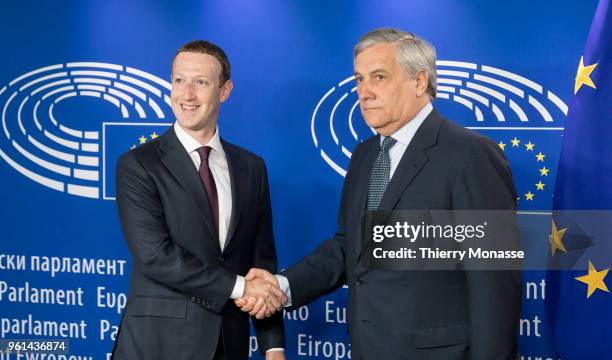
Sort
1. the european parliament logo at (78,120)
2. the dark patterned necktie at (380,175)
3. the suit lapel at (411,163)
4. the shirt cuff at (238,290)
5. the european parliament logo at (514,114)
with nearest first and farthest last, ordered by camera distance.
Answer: the suit lapel at (411,163) → the dark patterned necktie at (380,175) → the shirt cuff at (238,290) → the european parliament logo at (514,114) → the european parliament logo at (78,120)

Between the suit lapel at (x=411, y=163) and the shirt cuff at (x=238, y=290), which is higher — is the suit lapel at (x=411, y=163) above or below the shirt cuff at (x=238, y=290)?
above

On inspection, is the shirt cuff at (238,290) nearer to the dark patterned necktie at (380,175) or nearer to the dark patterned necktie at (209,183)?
the dark patterned necktie at (209,183)

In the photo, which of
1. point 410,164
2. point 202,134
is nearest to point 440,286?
point 410,164

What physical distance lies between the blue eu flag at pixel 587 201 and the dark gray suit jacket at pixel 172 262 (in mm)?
1369

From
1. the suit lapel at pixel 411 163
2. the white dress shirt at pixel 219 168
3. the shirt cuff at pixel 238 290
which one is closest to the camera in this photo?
the suit lapel at pixel 411 163

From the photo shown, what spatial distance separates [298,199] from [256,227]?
1026 millimetres

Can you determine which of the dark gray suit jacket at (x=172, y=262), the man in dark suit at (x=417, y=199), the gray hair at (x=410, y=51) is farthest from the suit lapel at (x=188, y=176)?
the gray hair at (x=410, y=51)

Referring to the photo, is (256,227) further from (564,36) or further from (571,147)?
(564,36)

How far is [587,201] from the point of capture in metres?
3.14

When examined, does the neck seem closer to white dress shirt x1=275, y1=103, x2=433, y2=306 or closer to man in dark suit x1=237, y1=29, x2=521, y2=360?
man in dark suit x1=237, y1=29, x2=521, y2=360

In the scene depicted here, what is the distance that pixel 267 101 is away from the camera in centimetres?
401

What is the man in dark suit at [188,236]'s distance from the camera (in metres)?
2.76

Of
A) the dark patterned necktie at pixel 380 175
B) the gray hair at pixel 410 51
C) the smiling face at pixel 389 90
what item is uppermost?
the gray hair at pixel 410 51

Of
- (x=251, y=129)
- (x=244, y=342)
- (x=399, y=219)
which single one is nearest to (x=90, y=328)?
(x=251, y=129)
